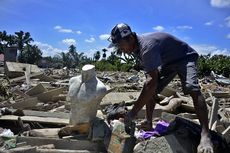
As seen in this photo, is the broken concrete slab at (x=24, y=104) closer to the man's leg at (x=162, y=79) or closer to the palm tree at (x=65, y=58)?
the man's leg at (x=162, y=79)

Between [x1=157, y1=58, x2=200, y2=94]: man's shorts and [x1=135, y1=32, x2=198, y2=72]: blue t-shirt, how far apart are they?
71 mm

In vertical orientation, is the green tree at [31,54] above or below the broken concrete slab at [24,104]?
above

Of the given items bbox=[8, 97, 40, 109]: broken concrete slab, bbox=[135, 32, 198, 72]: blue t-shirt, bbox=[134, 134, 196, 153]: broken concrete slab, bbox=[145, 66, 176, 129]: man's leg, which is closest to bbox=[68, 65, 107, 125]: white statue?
bbox=[145, 66, 176, 129]: man's leg

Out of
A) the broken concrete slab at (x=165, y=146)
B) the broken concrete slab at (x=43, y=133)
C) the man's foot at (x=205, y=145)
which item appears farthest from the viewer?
the broken concrete slab at (x=43, y=133)

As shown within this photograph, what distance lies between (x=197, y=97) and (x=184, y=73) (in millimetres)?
401

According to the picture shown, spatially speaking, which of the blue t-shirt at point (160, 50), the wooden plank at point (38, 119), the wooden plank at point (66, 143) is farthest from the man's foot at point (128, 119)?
the wooden plank at point (38, 119)

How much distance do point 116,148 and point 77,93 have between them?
1.10 metres

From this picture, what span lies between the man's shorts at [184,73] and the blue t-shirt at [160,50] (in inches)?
2.8

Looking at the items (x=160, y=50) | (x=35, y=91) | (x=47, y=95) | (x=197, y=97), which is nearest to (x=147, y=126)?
(x=197, y=97)

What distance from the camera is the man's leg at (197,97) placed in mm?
3845

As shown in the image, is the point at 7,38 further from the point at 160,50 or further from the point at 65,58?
the point at 160,50

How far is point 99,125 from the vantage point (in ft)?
15.6

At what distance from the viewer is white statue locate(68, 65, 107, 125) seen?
4.90m

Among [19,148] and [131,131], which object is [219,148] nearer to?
[131,131]
